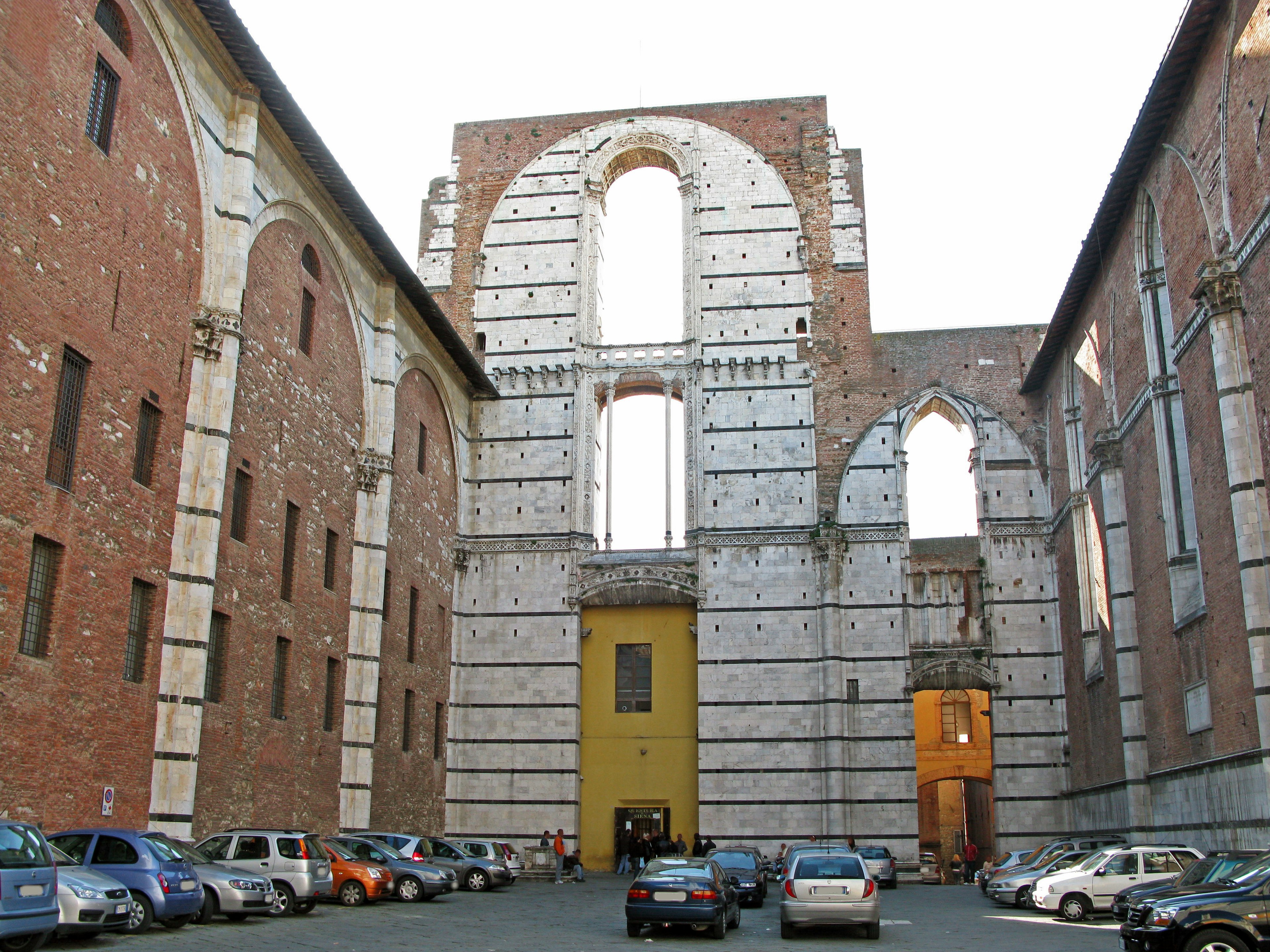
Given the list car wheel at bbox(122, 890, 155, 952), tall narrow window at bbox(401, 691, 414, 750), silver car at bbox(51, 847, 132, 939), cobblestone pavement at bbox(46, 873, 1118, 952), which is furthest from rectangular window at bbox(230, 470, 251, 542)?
tall narrow window at bbox(401, 691, 414, 750)

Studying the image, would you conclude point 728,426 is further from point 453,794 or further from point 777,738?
point 453,794

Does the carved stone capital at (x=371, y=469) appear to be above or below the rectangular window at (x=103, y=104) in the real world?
below

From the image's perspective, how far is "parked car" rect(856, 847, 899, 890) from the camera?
1003 inches

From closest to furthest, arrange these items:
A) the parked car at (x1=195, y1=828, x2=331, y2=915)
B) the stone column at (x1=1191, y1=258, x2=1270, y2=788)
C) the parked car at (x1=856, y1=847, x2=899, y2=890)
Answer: the parked car at (x1=195, y1=828, x2=331, y2=915) < the stone column at (x1=1191, y1=258, x2=1270, y2=788) < the parked car at (x1=856, y1=847, x2=899, y2=890)

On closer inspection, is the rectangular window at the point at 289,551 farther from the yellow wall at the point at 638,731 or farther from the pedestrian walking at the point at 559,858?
the yellow wall at the point at 638,731

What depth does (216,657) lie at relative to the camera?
18.9 m

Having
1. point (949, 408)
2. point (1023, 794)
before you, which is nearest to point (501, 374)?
point (949, 408)

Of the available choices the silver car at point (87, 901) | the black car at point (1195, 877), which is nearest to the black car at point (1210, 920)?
the black car at point (1195, 877)

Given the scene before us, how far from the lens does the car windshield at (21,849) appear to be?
10.4 metres

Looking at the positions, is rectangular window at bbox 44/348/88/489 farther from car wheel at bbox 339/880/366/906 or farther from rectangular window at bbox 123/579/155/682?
car wheel at bbox 339/880/366/906

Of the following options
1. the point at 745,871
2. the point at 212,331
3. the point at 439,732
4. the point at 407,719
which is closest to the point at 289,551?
the point at 212,331

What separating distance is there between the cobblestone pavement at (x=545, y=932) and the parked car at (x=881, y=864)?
3889mm

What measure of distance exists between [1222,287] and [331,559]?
1680 centimetres

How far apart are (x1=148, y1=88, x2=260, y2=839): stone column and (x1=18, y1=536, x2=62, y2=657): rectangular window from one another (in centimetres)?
250
